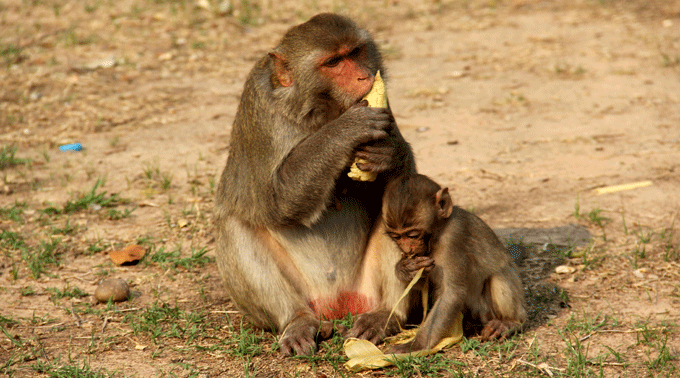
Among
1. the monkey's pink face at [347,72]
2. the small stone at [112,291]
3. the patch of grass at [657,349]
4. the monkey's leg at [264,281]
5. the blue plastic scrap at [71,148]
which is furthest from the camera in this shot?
the blue plastic scrap at [71,148]

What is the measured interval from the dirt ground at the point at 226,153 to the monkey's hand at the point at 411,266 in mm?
457

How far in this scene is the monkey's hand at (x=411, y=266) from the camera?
3586mm

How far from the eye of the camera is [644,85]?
7742 millimetres

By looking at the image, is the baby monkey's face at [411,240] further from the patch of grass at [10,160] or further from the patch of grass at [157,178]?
the patch of grass at [10,160]

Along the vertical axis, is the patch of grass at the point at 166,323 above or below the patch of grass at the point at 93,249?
below

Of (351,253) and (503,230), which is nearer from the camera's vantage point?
(351,253)

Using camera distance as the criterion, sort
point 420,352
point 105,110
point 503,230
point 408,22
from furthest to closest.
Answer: point 408,22 < point 105,110 < point 503,230 < point 420,352

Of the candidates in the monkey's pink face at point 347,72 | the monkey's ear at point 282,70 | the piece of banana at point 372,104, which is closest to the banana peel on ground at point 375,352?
the piece of banana at point 372,104

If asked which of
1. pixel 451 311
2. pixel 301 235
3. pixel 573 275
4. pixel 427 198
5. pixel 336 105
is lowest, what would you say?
pixel 573 275

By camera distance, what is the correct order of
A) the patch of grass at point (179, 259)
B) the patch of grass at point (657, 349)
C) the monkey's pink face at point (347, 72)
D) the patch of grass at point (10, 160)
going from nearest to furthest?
the patch of grass at point (657, 349), the monkey's pink face at point (347, 72), the patch of grass at point (179, 259), the patch of grass at point (10, 160)

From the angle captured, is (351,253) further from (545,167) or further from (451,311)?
(545,167)

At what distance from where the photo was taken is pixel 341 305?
162 inches

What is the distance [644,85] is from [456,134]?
2398 millimetres

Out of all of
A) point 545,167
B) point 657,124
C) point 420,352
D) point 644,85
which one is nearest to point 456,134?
point 545,167
